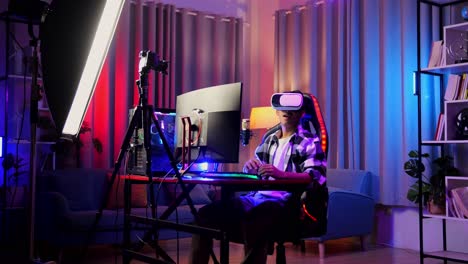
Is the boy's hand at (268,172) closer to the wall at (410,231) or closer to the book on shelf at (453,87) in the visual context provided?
the book on shelf at (453,87)

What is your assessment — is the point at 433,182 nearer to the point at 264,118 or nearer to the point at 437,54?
the point at 437,54

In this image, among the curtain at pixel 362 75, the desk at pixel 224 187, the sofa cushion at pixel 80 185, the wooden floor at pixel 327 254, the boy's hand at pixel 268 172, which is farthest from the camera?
the curtain at pixel 362 75

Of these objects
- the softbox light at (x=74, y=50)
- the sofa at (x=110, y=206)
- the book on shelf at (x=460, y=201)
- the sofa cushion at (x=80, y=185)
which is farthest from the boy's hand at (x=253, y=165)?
the sofa cushion at (x=80, y=185)

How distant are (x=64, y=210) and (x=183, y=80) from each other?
2486mm

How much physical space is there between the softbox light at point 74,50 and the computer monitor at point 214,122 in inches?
25.3

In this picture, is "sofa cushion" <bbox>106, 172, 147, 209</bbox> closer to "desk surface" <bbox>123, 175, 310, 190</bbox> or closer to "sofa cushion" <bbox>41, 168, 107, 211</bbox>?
"sofa cushion" <bbox>41, 168, 107, 211</bbox>

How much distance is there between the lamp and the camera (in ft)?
19.1

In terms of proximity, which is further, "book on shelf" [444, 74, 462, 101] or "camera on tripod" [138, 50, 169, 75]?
"book on shelf" [444, 74, 462, 101]

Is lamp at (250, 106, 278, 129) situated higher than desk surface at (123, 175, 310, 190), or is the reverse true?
lamp at (250, 106, 278, 129)

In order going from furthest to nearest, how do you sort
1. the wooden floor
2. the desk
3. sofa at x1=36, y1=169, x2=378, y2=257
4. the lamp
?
the lamp
the wooden floor
sofa at x1=36, y1=169, x2=378, y2=257
the desk

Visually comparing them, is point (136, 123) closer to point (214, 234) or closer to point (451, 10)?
point (214, 234)

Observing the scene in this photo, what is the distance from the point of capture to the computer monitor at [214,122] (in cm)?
234

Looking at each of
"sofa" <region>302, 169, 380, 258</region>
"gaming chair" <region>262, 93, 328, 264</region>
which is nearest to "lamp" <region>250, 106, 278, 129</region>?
"sofa" <region>302, 169, 380, 258</region>

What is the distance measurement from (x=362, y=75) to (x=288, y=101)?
2.98 m
